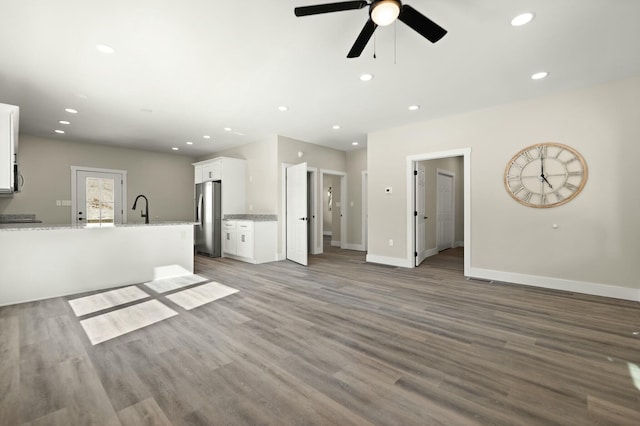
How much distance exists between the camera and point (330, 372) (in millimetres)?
1927

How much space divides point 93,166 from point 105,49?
5240 millimetres

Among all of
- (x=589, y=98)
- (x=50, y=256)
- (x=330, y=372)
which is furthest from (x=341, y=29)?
(x=50, y=256)

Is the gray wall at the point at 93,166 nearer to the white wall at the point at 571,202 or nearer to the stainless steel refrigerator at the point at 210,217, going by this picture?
the stainless steel refrigerator at the point at 210,217

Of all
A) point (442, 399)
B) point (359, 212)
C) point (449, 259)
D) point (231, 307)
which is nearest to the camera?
point (442, 399)

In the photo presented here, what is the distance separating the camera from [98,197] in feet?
22.3

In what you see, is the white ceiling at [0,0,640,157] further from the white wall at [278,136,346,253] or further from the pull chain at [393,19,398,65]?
the white wall at [278,136,346,253]

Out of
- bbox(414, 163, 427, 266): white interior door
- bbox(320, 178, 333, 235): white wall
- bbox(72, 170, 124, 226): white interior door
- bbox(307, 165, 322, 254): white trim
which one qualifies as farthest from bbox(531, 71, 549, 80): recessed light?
bbox(72, 170, 124, 226): white interior door

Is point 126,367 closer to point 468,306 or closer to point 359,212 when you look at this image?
point 468,306

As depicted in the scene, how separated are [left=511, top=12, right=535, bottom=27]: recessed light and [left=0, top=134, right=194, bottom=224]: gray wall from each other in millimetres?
8135

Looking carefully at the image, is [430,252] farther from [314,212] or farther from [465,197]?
[314,212]

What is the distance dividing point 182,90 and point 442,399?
4.28m

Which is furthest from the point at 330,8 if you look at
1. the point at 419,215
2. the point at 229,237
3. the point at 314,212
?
the point at 229,237

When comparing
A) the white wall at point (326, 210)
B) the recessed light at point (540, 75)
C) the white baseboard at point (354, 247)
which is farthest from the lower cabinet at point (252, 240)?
the white wall at point (326, 210)

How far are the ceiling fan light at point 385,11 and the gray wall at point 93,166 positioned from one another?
7.58 metres
